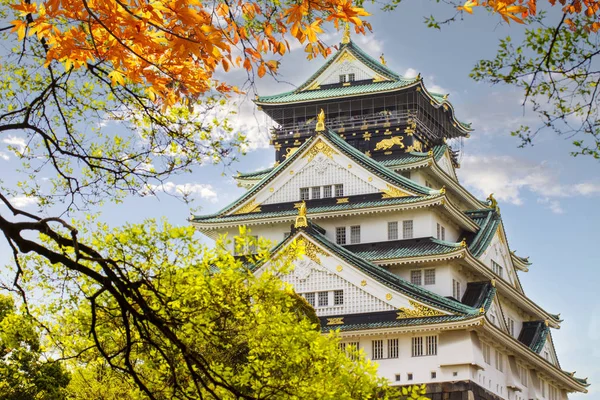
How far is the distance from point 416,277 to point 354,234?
14.2 ft

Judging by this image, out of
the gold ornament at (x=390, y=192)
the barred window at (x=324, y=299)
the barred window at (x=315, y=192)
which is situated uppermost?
the barred window at (x=315, y=192)

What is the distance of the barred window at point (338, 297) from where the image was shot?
4522cm

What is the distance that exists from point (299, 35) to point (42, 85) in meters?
5.50

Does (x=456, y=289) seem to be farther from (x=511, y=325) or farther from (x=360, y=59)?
(x=360, y=59)

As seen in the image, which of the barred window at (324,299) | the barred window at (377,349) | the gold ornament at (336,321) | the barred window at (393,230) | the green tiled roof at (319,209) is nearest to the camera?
the barred window at (377,349)

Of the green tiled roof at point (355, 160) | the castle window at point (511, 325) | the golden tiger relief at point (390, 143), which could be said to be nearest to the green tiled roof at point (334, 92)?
the golden tiger relief at point (390, 143)

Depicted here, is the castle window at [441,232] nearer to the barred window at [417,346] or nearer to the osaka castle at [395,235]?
the osaka castle at [395,235]

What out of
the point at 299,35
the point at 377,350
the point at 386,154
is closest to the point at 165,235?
the point at 299,35

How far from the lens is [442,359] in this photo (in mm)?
43031

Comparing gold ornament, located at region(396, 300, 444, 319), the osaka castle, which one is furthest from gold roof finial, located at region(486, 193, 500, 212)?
gold ornament, located at region(396, 300, 444, 319)

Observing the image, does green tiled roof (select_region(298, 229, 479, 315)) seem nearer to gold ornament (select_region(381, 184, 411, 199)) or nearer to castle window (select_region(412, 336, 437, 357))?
castle window (select_region(412, 336, 437, 357))

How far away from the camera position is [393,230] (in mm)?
49281

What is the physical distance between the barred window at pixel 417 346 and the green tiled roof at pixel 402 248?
442 centimetres

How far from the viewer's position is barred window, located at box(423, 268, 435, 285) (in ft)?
154
